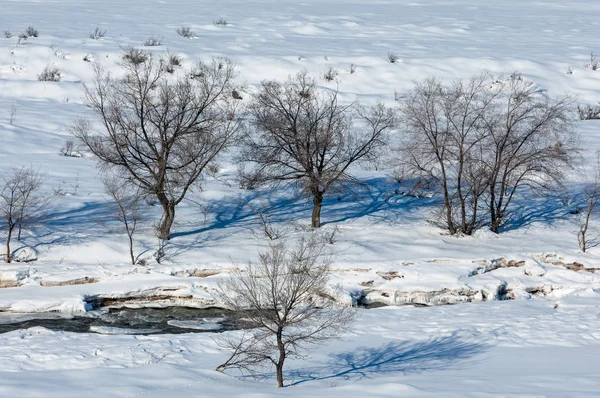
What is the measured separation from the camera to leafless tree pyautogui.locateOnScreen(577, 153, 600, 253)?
24453mm

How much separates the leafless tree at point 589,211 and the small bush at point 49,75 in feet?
77.3

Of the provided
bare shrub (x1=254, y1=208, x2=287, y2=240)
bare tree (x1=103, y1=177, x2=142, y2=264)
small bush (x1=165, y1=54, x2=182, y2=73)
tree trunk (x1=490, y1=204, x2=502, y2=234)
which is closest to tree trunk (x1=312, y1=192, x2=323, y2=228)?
bare shrub (x1=254, y1=208, x2=287, y2=240)

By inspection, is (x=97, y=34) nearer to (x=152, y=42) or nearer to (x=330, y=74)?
(x=152, y=42)

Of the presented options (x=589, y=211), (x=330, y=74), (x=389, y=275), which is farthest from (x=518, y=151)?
(x=330, y=74)

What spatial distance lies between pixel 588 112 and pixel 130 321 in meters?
23.2

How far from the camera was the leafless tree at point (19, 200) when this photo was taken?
2338 centimetres

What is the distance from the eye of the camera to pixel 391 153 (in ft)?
100

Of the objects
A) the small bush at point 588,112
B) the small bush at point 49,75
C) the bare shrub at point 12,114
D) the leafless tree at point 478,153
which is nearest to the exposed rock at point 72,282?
the leafless tree at point 478,153

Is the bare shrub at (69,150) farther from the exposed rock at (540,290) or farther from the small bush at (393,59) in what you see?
the exposed rock at (540,290)

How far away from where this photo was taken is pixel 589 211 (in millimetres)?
24469

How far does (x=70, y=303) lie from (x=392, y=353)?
859 centimetres

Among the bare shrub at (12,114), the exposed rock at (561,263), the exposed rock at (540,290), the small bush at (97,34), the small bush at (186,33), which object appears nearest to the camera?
the exposed rock at (540,290)

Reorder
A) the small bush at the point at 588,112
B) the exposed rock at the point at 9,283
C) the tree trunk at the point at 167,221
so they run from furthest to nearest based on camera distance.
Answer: the small bush at the point at 588,112
the tree trunk at the point at 167,221
the exposed rock at the point at 9,283

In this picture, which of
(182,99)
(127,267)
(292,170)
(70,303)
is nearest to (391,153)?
(292,170)
